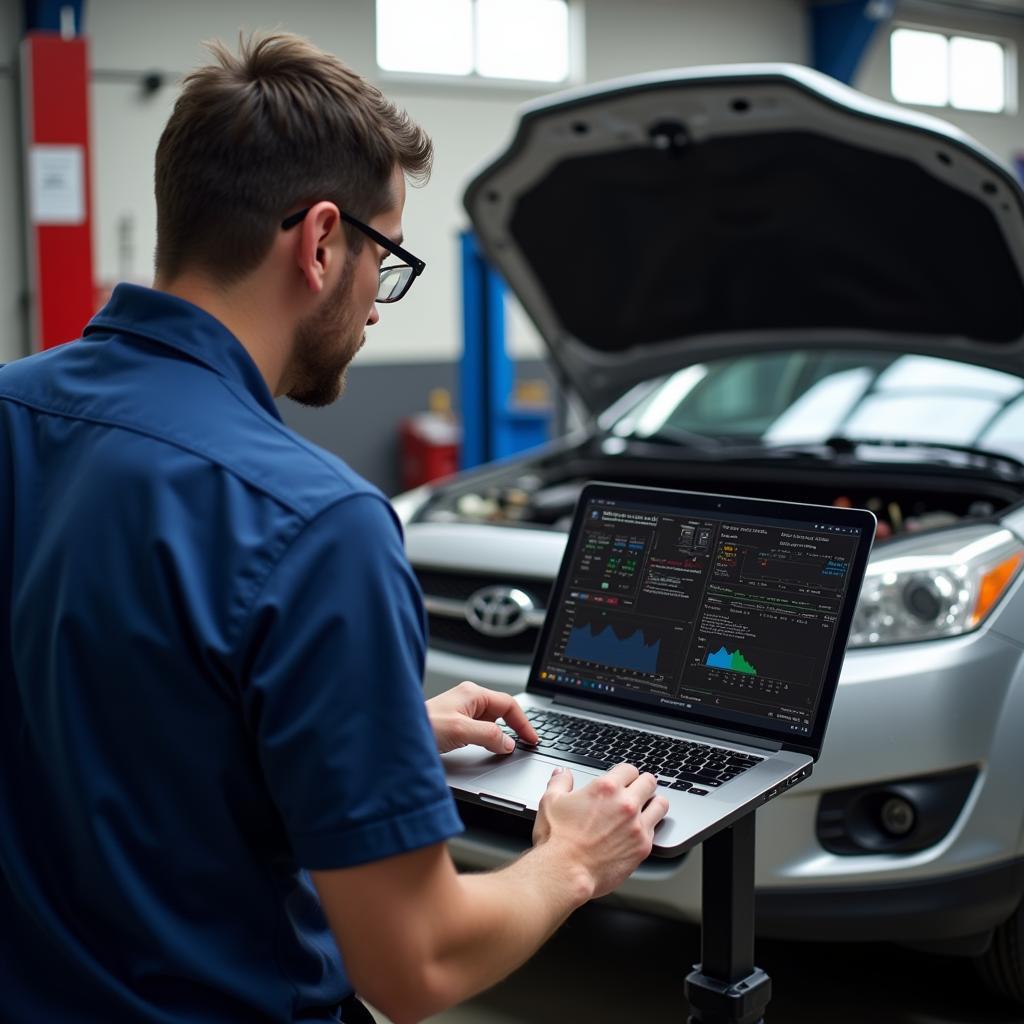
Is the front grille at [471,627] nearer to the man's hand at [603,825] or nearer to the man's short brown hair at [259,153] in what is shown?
the man's hand at [603,825]

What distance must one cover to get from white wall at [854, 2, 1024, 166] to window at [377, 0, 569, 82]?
2.86 m

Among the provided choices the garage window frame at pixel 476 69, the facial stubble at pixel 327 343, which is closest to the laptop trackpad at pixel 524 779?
the facial stubble at pixel 327 343

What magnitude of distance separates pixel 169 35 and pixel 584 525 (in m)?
7.61

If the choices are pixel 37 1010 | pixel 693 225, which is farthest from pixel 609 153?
pixel 37 1010

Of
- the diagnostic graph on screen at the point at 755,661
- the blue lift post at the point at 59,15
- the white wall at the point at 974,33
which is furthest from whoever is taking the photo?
the white wall at the point at 974,33

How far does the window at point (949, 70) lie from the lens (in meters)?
12.4

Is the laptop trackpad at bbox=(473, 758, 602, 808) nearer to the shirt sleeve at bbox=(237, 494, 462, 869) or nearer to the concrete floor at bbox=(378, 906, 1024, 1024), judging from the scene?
the shirt sleeve at bbox=(237, 494, 462, 869)

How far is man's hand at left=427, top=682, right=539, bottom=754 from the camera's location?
1582 mm

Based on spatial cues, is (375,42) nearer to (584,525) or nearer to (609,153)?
(609,153)

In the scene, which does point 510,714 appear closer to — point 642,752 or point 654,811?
point 642,752

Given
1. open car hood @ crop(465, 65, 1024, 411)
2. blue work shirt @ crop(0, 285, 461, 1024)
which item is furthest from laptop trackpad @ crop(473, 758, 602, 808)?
open car hood @ crop(465, 65, 1024, 411)

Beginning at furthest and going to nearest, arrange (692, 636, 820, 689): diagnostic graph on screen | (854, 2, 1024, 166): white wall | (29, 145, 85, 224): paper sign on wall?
1. (854, 2, 1024, 166): white wall
2. (29, 145, 85, 224): paper sign on wall
3. (692, 636, 820, 689): diagnostic graph on screen

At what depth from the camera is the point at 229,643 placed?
→ 1048 mm

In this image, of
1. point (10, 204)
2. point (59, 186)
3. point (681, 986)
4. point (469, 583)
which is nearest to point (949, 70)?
point (10, 204)
